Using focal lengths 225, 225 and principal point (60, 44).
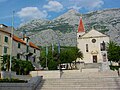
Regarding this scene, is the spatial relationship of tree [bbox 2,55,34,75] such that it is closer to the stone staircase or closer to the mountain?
the stone staircase

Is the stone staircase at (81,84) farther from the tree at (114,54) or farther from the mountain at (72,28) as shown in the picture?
the mountain at (72,28)

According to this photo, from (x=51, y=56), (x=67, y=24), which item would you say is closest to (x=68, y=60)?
(x=51, y=56)

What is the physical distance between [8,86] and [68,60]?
38.5 meters

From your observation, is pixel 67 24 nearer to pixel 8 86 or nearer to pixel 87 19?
pixel 87 19

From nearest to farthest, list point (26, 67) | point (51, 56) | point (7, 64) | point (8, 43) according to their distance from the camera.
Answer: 1. point (7, 64)
2. point (26, 67)
3. point (8, 43)
4. point (51, 56)

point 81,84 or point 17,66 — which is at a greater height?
point 17,66

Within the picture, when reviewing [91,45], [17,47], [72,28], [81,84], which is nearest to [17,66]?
[17,47]

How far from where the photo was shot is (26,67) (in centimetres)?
4050

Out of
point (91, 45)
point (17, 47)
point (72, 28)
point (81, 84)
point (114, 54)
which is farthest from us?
point (72, 28)

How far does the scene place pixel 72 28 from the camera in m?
157

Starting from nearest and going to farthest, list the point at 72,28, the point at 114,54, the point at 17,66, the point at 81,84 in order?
the point at 81,84, the point at 17,66, the point at 114,54, the point at 72,28

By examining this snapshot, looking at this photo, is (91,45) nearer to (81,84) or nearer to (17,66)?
(17,66)

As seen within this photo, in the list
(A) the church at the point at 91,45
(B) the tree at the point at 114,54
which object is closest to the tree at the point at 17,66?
(B) the tree at the point at 114,54

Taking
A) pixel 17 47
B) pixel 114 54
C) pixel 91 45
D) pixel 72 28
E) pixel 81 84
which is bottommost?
pixel 81 84
